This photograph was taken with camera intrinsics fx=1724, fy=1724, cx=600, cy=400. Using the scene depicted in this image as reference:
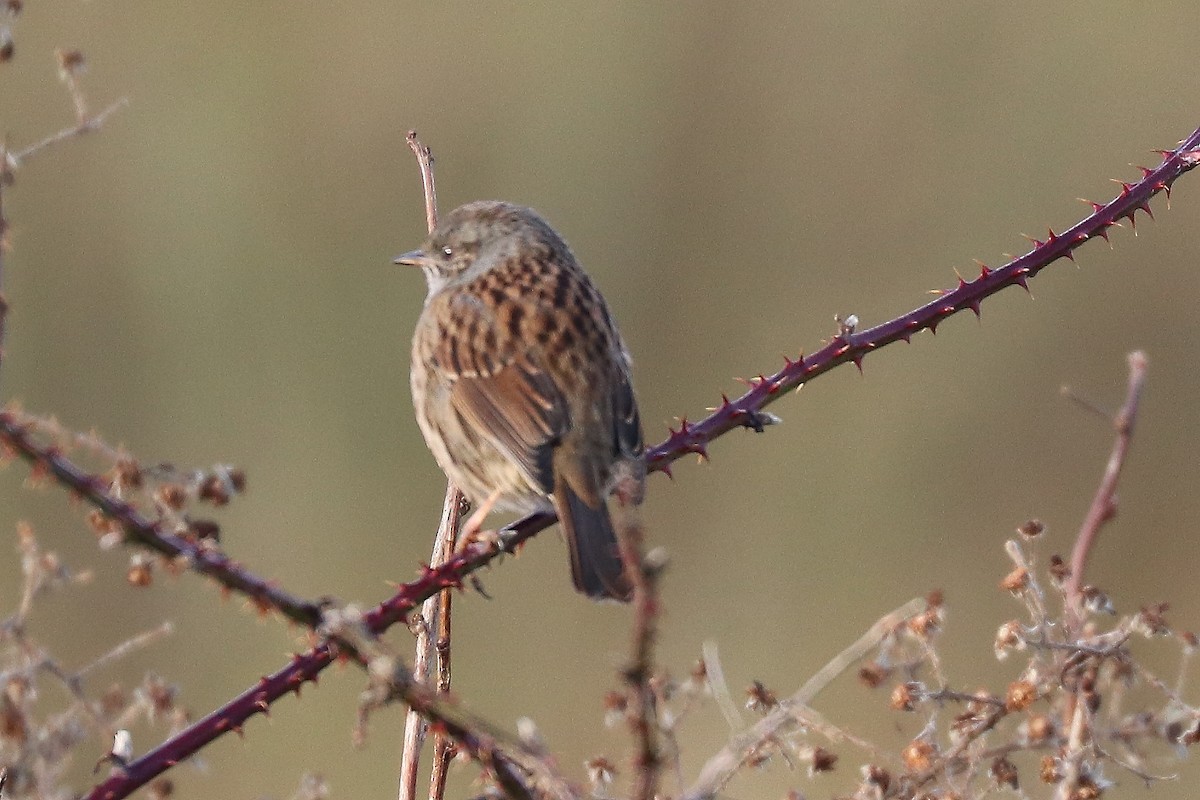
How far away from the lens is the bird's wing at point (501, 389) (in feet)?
14.1

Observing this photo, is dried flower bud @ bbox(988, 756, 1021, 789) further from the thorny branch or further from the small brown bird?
the small brown bird

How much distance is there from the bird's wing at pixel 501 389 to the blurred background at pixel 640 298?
3512 millimetres

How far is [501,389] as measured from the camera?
4.46 m

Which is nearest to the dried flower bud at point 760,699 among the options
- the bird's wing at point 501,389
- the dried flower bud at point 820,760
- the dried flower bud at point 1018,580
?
the dried flower bud at point 820,760

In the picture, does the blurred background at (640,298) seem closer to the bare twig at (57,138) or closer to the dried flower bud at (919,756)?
the dried flower bud at (919,756)

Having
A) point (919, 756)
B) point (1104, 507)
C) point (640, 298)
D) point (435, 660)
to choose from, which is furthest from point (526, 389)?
point (640, 298)

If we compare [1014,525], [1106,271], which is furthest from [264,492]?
[1106,271]

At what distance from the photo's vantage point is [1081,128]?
33.2 ft

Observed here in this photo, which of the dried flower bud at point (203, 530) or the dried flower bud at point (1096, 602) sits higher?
the dried flower bud at point (1096, 602)

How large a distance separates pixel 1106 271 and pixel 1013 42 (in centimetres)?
176

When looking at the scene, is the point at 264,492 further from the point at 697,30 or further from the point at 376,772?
the point at 697,30

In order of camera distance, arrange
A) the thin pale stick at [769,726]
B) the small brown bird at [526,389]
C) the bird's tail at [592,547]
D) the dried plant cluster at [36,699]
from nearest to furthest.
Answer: the thin pale stick at [769,726]
the dried plant cluster at [36,699]
the bird's tail at [592,547]
the small brown bird at [526,389]

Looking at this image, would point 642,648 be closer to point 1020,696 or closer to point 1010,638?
point 1020,696

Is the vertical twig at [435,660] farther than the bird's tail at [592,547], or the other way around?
the bird's tail at [592,547]
